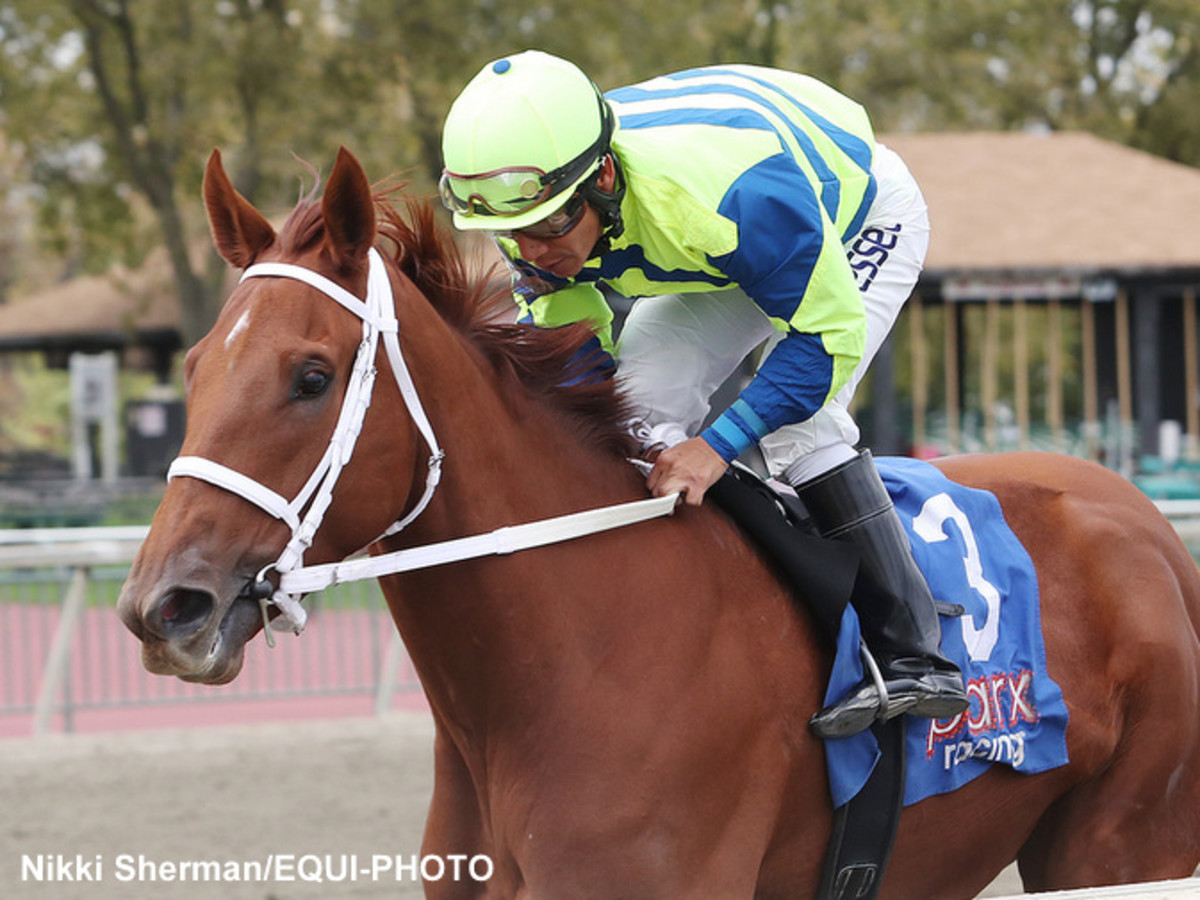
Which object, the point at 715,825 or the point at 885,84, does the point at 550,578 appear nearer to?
the point at 715,825

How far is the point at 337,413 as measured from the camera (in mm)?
2244

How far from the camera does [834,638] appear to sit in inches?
110

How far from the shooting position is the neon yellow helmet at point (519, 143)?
2471 millimetres

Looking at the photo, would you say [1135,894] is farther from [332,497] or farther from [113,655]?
[113,655]

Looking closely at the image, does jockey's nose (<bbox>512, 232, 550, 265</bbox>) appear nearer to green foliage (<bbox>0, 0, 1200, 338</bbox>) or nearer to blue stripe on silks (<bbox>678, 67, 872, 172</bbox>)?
blue stripe on silks (<bbox>678, 67, 872, 172</bbox>)

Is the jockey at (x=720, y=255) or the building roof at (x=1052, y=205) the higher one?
the jockey at (x=720, y=255)

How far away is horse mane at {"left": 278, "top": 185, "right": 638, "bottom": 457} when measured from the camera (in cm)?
263

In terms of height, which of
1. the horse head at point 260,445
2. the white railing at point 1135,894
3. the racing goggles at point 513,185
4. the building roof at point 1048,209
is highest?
the racing goggles at point 513,185

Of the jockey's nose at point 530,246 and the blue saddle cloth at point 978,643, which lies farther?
the blue saddle cloth at point 978,643

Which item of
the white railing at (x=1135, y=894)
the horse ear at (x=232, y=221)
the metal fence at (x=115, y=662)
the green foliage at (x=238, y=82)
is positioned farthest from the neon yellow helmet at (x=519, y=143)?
the green foliage at (x=238, y=82)

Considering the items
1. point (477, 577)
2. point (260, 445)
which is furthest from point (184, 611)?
point (477, 577)

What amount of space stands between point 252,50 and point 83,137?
428cm

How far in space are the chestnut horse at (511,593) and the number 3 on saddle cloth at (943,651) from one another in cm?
5

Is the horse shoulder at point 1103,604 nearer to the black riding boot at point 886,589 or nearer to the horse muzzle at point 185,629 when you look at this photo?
the black riding boot at point 886,589
